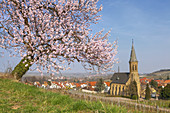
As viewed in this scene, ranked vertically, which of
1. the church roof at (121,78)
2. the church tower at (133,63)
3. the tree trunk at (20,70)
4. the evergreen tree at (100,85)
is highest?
the church tower at (133,63)

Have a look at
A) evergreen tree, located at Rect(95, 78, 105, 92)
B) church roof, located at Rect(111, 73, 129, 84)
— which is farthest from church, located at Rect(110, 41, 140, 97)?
evergreen tree, located at Rect(95, 78, 105, 92)

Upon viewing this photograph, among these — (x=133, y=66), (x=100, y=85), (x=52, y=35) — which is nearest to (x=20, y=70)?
(x=52, y=35)

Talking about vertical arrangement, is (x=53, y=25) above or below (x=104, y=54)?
above

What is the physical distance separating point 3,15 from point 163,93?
62.5 m

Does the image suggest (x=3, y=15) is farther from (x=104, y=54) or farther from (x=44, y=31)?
(x=104, y=54)

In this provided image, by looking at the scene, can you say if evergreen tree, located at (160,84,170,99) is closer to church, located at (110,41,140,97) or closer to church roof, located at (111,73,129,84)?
church, located at (110,41,140,97)

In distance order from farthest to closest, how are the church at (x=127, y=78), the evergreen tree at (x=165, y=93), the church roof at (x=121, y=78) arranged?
1. the church roof at (x=121, y=78)
2. the church at (x=127, y=78)
3. the evergreen tree at (x=165, y=93)

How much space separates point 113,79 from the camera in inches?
3711

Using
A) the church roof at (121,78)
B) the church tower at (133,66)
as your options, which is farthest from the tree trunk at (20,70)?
the church tower at (133,66)

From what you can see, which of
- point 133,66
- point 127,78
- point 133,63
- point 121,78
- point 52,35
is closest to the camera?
point 52,35

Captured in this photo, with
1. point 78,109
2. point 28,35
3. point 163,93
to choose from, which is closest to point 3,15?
point 28,35

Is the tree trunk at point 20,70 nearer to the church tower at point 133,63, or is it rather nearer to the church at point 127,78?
the church at point 127,78

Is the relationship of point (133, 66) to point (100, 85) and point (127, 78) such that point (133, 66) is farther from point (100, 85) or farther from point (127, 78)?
point (100, 85)

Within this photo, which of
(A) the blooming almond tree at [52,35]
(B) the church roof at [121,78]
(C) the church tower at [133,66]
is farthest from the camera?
(B) the church roof at [121,78]
